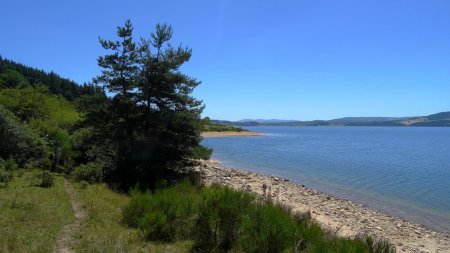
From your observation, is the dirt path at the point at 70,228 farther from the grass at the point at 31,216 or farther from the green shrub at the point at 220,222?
the green shrub at the point at 220,222

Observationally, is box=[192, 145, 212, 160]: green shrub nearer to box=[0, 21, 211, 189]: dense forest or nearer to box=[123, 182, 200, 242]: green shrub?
box=[0, 21, 211, 189]: dense forest

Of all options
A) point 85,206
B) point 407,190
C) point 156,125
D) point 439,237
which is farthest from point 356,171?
point 85,206

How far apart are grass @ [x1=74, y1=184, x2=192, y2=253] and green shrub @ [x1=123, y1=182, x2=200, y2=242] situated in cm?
31

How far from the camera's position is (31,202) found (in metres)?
13.1

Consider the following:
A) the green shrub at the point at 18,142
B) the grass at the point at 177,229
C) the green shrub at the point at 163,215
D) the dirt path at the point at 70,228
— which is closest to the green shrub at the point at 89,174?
the dirt path at the point at 70,228

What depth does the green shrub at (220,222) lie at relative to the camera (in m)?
9.71

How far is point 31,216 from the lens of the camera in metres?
11.3

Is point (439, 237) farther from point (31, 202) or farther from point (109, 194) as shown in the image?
point (31, 202)

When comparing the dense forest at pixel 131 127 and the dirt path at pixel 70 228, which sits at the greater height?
the dense forest at pixel 131 127

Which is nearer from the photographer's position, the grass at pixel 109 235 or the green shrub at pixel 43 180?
the grass at pixel 109 235

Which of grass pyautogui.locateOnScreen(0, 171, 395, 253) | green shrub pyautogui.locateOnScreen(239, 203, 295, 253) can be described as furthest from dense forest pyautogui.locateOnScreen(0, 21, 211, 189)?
green shrub pyautogui.locateOnScreen(239, 203, 295, 253)

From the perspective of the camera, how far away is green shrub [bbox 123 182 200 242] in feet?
33.7

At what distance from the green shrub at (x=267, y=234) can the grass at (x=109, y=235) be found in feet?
5.13

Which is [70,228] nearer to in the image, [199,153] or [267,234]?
[267,234]
